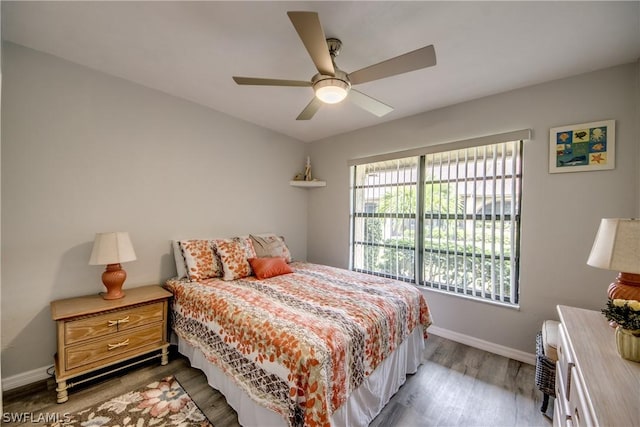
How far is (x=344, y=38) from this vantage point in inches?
69.2

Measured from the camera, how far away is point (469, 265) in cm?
273

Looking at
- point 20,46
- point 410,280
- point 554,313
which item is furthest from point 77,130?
point 554,313

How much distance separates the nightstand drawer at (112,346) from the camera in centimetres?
183

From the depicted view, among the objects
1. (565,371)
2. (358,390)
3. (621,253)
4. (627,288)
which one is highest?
(621,253)

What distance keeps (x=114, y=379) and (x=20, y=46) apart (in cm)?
274

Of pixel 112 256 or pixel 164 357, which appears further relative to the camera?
pixel 164 357

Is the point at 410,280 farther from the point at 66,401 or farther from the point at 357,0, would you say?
the point at 66,401

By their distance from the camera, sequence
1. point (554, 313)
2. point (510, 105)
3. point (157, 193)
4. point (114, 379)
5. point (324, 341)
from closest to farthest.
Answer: point (324, 341) < point (114, 379) < point (554, 313) < point (510, 105) < point (157, 193)

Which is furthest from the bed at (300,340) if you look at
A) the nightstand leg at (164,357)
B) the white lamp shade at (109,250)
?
the white lamp shade at (109,250)

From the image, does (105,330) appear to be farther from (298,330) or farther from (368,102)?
(368,102)

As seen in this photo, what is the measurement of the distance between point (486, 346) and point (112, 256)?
142 inches

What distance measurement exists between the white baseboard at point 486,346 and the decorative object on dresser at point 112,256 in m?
3.25

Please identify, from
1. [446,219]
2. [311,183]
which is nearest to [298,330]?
[446,219]

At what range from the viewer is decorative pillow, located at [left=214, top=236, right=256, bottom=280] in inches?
103
